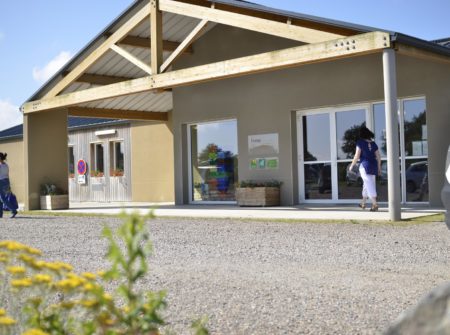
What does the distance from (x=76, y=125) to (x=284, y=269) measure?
18164 mm

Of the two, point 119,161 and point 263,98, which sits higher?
point 263,98

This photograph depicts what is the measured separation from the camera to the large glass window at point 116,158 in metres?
21.0

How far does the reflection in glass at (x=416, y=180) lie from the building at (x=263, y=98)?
22 millimetres

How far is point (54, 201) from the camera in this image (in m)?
16.6

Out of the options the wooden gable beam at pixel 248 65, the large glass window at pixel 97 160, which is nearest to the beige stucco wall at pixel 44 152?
the wooden gable beam at pixel 248 65

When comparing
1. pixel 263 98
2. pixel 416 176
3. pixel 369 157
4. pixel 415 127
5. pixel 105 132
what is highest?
pixel 263 98

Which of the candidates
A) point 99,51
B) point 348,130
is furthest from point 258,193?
point 99,51

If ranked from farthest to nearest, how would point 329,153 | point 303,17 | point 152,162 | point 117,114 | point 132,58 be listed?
1. point 152,162
2. point 117,114
3. point 329,153
4. point 132,58
5. point 303,17

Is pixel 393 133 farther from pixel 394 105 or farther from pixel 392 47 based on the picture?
pixel 392 47

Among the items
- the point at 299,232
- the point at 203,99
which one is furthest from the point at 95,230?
the point at 203,99

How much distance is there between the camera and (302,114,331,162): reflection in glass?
1410 centimetres

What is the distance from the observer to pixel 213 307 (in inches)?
172

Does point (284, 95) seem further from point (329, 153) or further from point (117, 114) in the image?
point (117, 114)

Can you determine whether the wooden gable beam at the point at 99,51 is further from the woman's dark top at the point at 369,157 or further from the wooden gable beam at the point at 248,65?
the woman's dark top at the point at 369,157
